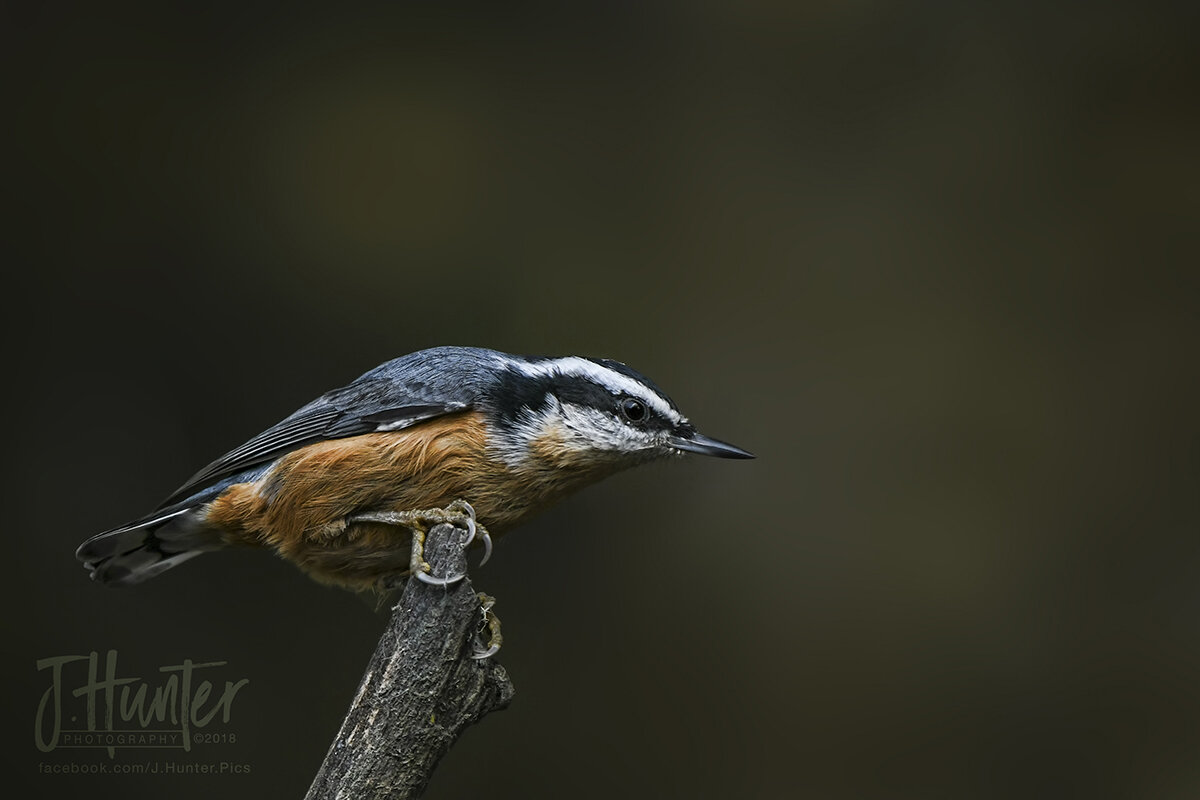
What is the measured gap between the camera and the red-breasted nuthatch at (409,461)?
2.05m

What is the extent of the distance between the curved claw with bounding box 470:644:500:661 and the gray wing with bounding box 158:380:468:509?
44 cm

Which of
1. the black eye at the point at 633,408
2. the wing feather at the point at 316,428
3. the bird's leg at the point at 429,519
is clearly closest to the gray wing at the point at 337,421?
the wing feather at the point at 316,428

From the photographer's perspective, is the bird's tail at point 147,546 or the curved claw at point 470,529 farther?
the bird's tail at point 147,546

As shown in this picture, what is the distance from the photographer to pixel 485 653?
1866 millimetres

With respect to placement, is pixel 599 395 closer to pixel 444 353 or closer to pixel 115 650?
pixel 444 353

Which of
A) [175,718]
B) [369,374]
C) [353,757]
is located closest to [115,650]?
[175,718]

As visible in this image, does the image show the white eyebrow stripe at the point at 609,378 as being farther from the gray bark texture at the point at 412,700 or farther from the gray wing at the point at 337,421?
the gray bark texture at the point at 412,700

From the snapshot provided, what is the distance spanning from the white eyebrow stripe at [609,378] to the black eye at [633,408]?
11mm

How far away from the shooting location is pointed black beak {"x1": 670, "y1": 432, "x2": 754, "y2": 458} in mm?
2195

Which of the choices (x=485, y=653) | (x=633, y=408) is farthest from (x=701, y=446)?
(x=485, y=653)

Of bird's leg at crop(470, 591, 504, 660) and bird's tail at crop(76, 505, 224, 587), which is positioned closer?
bird's leg at crop(470, 591, 504, 660)

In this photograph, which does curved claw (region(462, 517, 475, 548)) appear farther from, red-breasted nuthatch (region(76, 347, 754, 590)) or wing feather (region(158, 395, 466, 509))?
wing feather (region(158, 395, 466, 509))

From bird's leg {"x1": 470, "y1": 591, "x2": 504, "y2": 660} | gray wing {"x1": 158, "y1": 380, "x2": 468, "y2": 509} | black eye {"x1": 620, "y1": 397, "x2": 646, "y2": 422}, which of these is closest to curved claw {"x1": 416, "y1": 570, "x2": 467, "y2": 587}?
bird's leg {"x1": 470, "y1": 591, "x2": 504, "y2": 660}

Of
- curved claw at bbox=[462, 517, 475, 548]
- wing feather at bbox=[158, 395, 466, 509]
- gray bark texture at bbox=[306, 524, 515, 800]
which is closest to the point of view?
gray bark texture at bbox=[306, 524, 515, 800]
